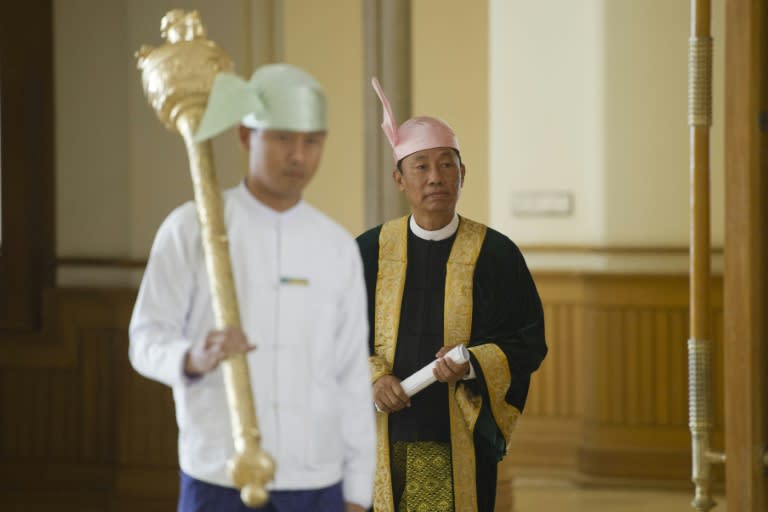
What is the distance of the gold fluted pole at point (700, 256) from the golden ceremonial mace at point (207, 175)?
1607 mm

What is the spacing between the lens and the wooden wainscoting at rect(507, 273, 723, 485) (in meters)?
6.48

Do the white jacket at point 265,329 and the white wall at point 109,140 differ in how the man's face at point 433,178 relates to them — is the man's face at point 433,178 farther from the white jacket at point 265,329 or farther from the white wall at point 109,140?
the white wall at point 109,140

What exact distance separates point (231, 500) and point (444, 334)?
1370mm

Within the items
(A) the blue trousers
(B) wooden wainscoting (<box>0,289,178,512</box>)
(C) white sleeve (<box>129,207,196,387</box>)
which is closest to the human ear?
(C) white sleeve (<box>129,207,196,387</box>)

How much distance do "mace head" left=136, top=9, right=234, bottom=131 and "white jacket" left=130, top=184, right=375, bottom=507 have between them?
158 millimetres

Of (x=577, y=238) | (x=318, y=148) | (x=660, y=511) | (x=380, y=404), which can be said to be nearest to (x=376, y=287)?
(x=380, y=404)

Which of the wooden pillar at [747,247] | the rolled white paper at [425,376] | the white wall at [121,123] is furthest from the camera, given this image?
the white wall at [121,123]

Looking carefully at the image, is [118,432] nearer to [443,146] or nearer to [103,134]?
[103,134]

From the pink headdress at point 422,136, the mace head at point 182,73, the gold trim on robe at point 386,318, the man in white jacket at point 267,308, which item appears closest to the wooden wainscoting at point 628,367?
the gold trim on robe at point 386,318

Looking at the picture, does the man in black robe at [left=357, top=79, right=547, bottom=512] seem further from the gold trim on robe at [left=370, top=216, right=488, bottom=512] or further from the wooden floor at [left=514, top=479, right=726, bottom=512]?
the wooden floor at [left=514, top=479, right=726, bottom=512]

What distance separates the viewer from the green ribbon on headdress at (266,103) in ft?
5.82

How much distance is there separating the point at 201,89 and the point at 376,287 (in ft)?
4.76

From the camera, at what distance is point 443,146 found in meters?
3.05

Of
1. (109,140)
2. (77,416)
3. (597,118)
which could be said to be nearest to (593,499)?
(597,118)
